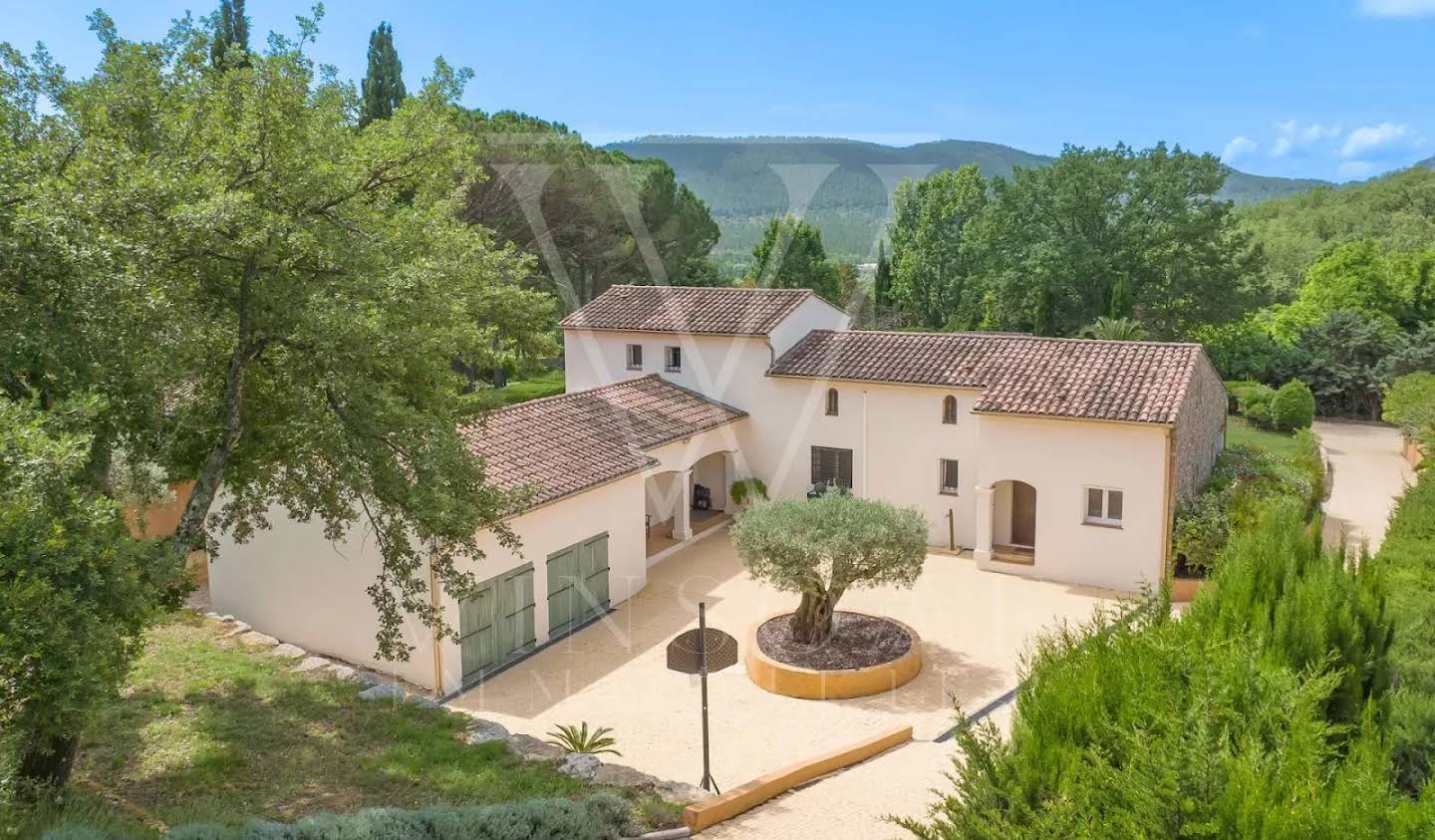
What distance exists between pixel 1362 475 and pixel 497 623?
26.7 m

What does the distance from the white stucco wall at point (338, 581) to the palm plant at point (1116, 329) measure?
23163 mm

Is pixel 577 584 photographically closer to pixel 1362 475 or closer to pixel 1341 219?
pixel 1362 475

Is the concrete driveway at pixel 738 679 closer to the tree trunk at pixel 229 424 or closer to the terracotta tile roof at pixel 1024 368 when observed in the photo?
the terracotta tile roof at pixel 1024 368

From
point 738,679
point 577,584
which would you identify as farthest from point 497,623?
point 738,679

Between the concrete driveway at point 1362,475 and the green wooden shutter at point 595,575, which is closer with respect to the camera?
the green wooden shutter at point 595,575

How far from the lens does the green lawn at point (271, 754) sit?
408 inches

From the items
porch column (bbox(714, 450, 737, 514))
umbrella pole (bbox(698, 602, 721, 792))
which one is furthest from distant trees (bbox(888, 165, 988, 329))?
umbrella pole (bbox(698, 602, 721, 792))

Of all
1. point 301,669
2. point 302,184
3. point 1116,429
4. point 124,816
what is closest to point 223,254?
point 302,184

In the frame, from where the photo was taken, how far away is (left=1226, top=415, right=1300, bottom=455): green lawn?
34031 mm

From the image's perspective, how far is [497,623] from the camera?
16.8m

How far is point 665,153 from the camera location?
55125 millimetres

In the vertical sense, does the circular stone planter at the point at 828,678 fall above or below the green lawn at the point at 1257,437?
below

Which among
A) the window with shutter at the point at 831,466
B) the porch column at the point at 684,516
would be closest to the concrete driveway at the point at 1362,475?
the window with shutter at the point at 831,466

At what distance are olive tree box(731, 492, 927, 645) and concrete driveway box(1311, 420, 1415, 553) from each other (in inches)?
391
